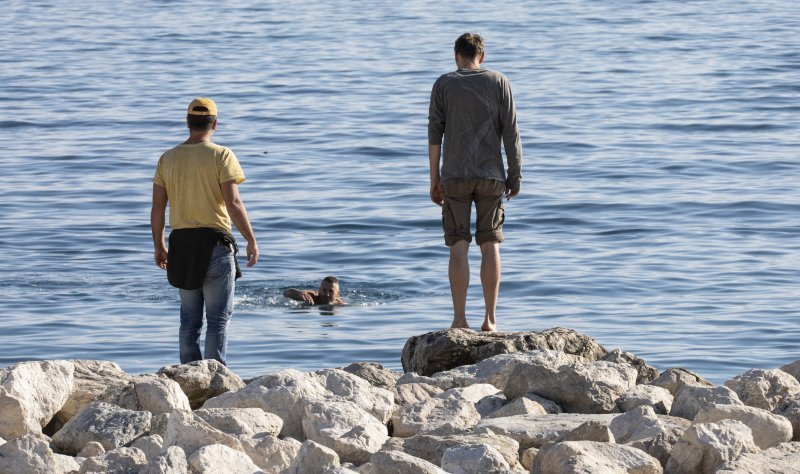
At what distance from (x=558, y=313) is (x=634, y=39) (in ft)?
75.3

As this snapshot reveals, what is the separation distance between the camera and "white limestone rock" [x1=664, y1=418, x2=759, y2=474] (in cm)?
573

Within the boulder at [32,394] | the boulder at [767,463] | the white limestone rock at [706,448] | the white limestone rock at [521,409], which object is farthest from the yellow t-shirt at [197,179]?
the boulder at [767,463]

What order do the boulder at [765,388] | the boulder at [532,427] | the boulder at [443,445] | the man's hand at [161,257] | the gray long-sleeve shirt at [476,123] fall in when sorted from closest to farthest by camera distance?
the boulder at [443,445] → the boulder at [532,427] → the boulder at [765,388] → the man's hand at [161,257] → the gray long-sleeve shirt at [476,123]

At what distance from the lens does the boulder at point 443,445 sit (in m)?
5.89

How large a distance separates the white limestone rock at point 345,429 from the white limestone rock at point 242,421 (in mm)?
148

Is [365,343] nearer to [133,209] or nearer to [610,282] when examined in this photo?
[610,282]

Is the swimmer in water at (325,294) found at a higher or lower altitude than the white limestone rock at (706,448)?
lower

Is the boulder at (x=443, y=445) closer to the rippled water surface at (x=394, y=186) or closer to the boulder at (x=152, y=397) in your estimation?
the boulder at (x=152, y=397)

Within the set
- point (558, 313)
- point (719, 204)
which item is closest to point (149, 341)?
point (558, 313)

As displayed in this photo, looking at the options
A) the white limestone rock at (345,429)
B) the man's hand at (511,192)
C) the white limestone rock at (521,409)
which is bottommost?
the white limestone rock at (521,409)

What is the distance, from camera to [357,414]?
21.4 feet

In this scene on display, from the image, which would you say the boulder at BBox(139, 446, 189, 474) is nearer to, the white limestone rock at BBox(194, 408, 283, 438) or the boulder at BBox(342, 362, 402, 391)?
the white limestone rock at BBox(194, 408, 283, 438)

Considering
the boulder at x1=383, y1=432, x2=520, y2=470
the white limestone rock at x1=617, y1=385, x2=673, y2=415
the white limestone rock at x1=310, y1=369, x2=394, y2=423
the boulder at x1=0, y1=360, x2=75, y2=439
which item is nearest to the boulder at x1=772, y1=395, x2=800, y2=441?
the white limestone rock at x1=617, y1=385, x2=673, y2=415

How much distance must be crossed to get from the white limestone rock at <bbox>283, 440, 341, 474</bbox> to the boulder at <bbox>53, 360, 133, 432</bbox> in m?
1.72
